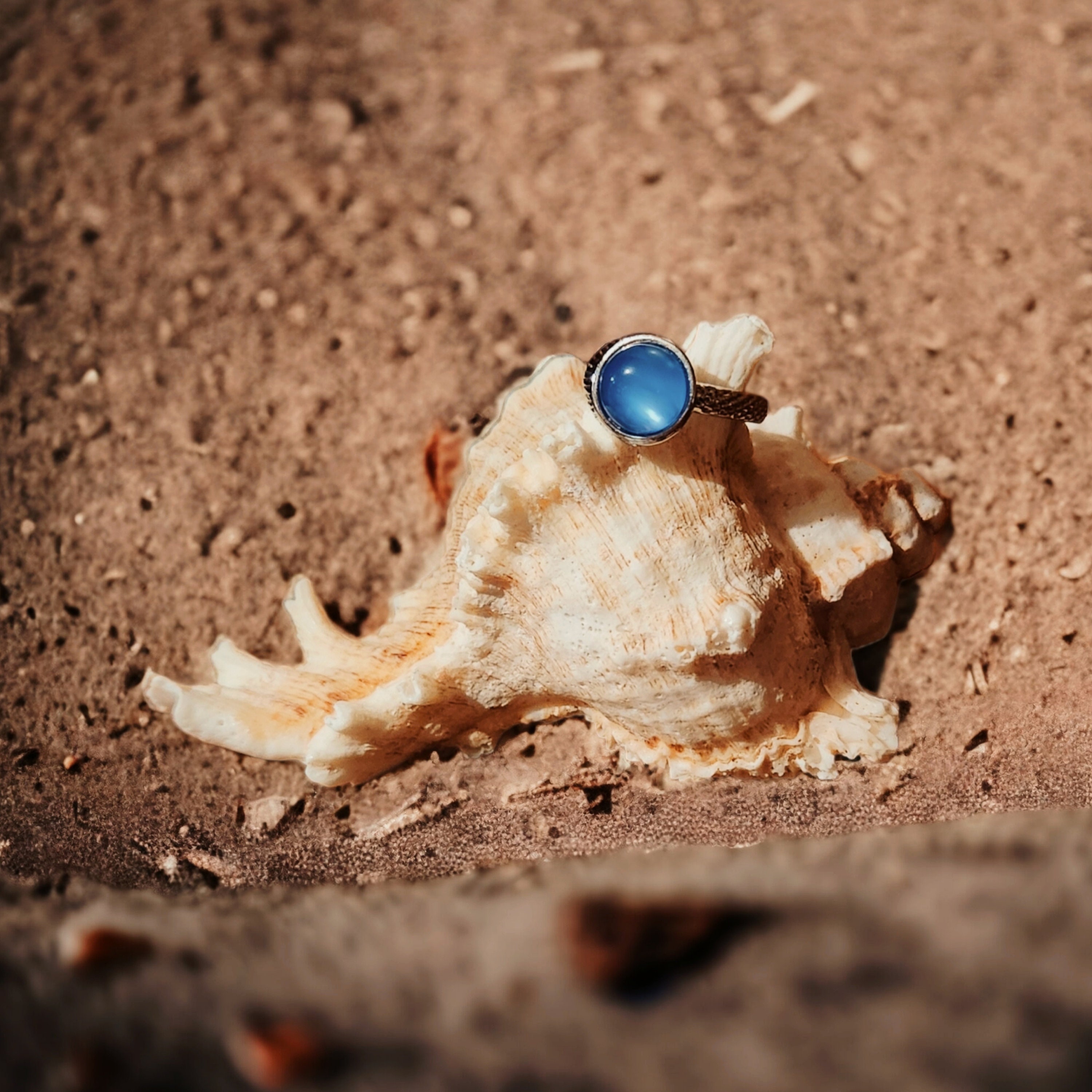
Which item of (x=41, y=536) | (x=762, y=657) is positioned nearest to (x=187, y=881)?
(x=41, y=536)

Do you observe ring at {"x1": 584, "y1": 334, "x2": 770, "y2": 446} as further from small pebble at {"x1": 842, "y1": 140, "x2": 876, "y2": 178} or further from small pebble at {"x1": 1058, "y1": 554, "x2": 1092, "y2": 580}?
small pebble at {"x1": 842, "y1": 140, "x2": 876, "y2": 178}

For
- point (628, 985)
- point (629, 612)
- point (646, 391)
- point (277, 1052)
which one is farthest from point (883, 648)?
point (277, 1052)

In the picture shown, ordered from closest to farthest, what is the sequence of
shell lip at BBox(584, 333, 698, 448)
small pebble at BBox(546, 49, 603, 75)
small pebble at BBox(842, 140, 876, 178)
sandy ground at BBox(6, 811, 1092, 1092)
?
sandy ground at BBox(6, 811, 1092, 1092) → shell lip at BBox(584, 333, 698, 448) → small pebble at BBox(842, 140, 876, 178) → small pebble at BBox(546, 49, 603, 75)

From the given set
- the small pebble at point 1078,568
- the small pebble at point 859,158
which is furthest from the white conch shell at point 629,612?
the small pebble at point 859,158

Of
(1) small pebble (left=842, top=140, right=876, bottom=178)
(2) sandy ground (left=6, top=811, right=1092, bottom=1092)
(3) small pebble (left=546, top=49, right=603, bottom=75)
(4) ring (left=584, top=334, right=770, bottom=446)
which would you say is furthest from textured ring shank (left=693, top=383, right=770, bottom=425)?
(3) small pebble (left=546, top=49, right=603, bottom=75)

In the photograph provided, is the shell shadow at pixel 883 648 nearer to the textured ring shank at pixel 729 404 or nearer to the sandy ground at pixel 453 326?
the sandy ground at pixel 453 326

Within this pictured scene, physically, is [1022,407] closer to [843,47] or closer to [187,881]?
[843,47]
